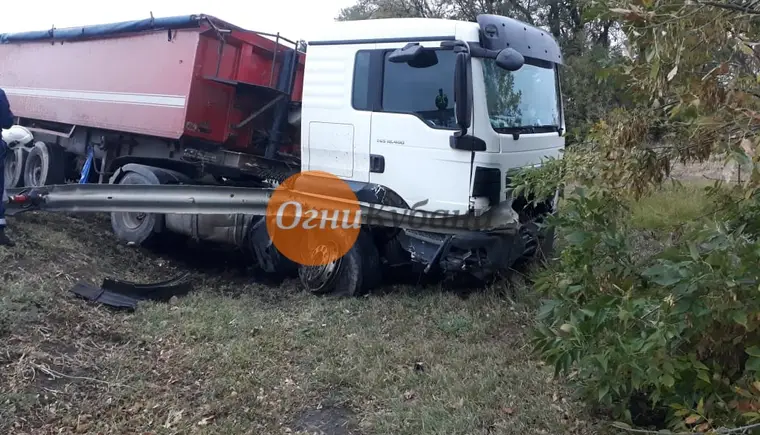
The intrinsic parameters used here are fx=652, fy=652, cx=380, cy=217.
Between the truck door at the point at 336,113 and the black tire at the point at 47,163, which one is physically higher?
the truck door at the point at 336,113

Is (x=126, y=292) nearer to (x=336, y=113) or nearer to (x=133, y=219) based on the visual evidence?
(x=133, y=219)

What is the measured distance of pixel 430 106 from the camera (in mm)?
5234

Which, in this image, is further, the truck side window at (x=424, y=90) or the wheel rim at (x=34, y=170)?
the wheel rim at (x=34, y=170)

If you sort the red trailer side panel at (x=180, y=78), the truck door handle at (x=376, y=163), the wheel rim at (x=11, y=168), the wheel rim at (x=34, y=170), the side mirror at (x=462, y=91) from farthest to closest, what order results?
the wheel rim at (x=11, y=168) → the wheel rim at (x=34, y=170) → the red trailer side panel at (x=180, y=78) → the truck door handle at (x=376, y=163) → the side mirror at (x=462, y=91)

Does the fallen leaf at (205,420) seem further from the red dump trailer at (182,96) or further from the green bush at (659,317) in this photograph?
the red dump trailer at (182,96)

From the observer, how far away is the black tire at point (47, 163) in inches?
341

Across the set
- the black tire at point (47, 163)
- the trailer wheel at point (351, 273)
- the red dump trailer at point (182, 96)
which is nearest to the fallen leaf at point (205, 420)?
the trailer wheel at point (351, 273)

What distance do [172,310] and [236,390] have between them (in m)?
1.46

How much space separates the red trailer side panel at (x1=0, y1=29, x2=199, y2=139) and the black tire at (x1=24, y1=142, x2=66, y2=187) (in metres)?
0.42

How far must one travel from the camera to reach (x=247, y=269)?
727 cm

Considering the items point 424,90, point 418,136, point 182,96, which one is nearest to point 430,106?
point 424,90

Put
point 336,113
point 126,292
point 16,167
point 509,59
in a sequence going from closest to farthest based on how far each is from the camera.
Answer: point 509,59 → point 126,292 → point 336,113 → point 16,167

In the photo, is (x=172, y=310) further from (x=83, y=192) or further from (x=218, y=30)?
(x=218, y=30)

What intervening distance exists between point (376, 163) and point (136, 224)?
3.19 meters
